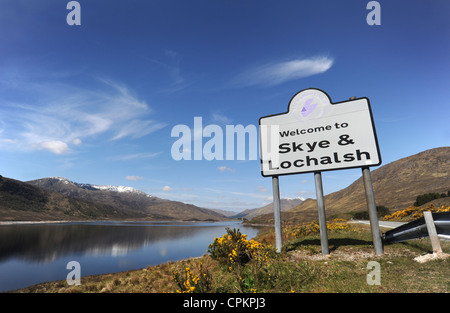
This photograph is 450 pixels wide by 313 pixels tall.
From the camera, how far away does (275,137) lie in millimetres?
11297

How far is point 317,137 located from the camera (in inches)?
410

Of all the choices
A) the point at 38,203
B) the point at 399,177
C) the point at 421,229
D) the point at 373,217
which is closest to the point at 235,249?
the point at 373,217

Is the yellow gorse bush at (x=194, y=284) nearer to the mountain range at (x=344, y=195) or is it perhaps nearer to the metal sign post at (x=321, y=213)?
the metal sign post at (x=321, y=213)

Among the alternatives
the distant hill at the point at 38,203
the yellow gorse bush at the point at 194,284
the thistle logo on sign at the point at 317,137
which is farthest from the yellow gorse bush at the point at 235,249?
the distant hill at the point at 38,203

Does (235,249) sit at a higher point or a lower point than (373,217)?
lower


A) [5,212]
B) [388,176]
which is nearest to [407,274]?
[388,176]

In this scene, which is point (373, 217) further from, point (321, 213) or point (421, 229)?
point (321, 213)

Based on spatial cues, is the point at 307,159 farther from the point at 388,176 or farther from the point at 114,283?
the point at 388,176

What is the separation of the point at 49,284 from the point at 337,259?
19.2 m

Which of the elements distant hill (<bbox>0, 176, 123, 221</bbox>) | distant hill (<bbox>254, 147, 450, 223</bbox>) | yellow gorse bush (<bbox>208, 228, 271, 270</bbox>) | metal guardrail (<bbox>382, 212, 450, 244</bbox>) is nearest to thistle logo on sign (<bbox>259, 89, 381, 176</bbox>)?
metal guardrail (<bbox>382, 212, 450, 244</bbox>)

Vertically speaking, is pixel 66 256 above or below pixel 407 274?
below

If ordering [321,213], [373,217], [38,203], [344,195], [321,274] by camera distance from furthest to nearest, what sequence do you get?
[38,203]
[344,195]
[321,213]
[373,217]
[321,274]

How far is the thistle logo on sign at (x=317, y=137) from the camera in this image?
962 centimetres
